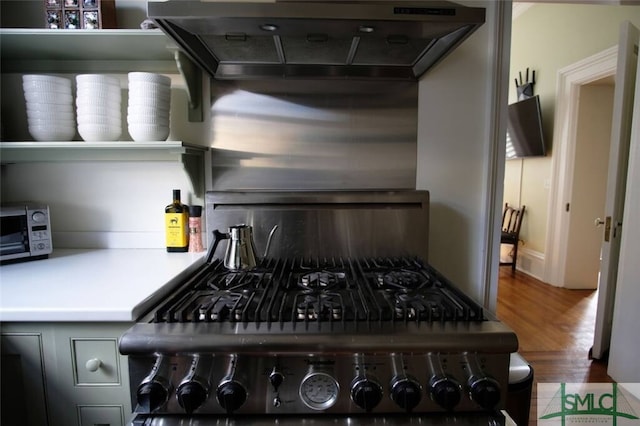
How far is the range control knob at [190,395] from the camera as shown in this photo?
2.38 ft

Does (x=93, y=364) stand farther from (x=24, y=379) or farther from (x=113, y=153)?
(x=113, y=153)

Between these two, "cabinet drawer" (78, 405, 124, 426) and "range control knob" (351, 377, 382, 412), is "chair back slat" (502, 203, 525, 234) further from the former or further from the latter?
"cabinet drawer" (78, 405, 124, 426)

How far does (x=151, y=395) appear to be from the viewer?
28.8 inches

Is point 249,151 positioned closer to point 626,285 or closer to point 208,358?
point 208,358

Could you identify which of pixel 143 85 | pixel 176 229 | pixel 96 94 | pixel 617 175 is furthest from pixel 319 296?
pixel 617 175

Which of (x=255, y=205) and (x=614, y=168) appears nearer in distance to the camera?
(x=255, y=205)

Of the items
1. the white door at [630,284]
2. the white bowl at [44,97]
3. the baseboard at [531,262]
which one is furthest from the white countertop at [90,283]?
the baseboard at [531,262]

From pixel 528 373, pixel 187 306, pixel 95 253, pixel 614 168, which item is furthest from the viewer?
pixel 614 168

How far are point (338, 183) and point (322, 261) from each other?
0.35m

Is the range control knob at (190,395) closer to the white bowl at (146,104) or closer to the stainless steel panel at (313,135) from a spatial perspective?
the stainless steel panel at (313,135)

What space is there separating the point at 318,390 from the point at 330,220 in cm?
70

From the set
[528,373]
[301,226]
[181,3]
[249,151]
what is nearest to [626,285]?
[528,373]

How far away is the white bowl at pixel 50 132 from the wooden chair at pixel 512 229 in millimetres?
4081

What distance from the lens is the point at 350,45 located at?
1156 millimetres
